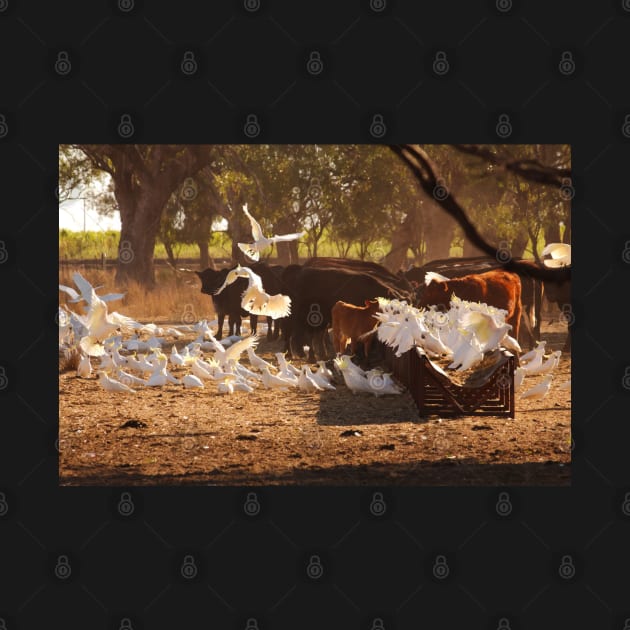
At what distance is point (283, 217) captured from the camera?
26891mm

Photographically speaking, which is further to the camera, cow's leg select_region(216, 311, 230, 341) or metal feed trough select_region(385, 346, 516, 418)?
A: cow's leg select_region(216, 311, 230, 341)

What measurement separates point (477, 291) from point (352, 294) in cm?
241

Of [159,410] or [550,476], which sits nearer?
[550,476]

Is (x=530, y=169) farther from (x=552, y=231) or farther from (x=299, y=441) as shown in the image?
(x=552, y=231)

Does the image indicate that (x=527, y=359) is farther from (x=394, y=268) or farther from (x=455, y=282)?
(x=394, y=268)

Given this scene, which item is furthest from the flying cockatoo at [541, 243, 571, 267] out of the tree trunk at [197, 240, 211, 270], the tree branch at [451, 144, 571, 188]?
the tree trunk at [197, 240, 211, 270]

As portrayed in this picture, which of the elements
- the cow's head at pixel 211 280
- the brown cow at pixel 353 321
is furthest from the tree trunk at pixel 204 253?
the brown cow at pixel 353 321

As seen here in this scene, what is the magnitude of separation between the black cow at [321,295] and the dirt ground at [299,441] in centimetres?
334

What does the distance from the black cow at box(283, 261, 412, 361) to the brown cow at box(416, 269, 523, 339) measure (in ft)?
4.58

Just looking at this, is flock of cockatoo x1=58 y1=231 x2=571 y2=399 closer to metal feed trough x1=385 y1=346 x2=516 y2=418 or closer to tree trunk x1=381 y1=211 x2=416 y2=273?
metal feed trough x1=385 y1=346 x2=516 y2=418

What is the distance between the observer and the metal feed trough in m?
10.7

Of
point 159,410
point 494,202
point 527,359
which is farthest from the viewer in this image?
point 494,202

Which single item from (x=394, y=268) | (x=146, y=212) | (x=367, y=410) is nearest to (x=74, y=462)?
(x=367, y=410)

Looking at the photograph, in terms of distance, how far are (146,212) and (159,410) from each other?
15024 mm
